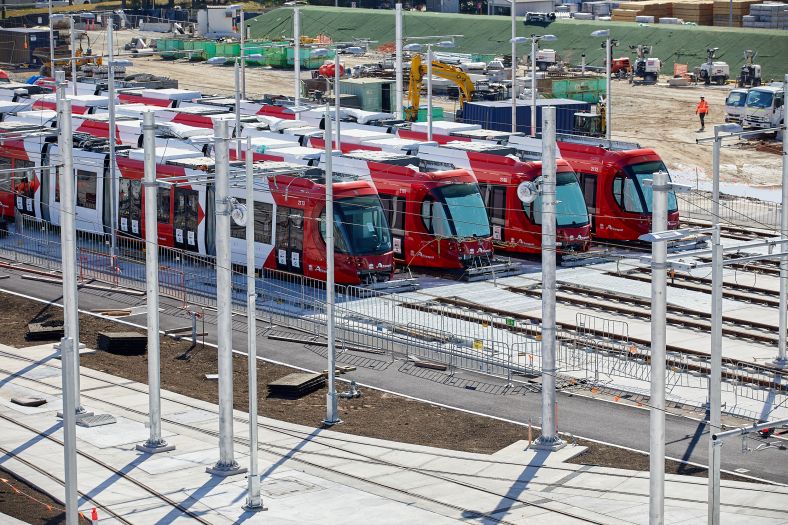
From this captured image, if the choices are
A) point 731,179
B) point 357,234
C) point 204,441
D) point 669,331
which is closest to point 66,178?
point 204,441

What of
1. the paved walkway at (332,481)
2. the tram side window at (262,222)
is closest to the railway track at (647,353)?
the tram side window at (262,222)

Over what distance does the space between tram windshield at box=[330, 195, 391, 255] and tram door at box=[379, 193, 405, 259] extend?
8.70 feet

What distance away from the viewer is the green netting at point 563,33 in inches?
3782

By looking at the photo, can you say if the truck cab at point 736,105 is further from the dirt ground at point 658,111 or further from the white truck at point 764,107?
the dirt ground at point 658,111

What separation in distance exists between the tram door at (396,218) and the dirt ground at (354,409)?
983 centimetres

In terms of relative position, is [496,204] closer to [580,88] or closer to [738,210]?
[738,210]

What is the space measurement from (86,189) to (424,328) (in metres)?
16.9

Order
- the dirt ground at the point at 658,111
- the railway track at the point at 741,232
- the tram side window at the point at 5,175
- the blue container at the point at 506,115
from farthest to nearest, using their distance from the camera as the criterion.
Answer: the dirt ground at the point at 658,111 → the blue container at the point at 506,115 → the tram side window at the point at 5,175 → the railway track at the point at 741,232

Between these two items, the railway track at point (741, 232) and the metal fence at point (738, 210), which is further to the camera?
the metal fence at point (738, 210)

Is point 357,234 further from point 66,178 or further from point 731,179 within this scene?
point 731,179

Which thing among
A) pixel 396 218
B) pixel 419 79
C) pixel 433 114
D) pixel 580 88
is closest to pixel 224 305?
pixel 396 218

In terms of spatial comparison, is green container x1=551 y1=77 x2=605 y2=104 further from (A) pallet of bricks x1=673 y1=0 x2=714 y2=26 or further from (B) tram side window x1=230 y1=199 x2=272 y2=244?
(B) tram side window x1=230 y1=199 x2=272 y2=244

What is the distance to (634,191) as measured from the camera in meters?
51.2

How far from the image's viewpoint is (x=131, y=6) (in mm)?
127375
